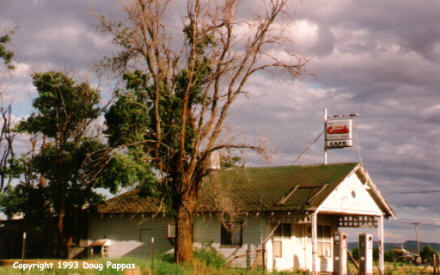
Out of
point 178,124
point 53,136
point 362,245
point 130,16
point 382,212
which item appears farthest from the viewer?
point 53,136

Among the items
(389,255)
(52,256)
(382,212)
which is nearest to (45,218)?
(52,256)

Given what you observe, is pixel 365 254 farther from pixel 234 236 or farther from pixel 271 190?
pixel 234 236

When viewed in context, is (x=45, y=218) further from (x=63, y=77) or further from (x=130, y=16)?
(x=130, y=16)

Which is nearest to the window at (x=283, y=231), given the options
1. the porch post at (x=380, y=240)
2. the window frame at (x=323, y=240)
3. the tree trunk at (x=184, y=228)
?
the window frame at (x=323, y=240)

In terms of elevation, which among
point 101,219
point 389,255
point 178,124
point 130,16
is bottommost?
point 389,255

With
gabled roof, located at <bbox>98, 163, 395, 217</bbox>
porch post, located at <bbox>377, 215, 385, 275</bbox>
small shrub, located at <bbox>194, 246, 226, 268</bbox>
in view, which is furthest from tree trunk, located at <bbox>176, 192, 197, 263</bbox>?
porch post, located at <bbox>377, 215, 385, 275</bbox>

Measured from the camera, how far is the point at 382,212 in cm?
3234

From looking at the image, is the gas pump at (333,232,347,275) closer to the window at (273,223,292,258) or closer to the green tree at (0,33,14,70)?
the window at (273,223,292,258)

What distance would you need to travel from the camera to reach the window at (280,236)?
27531 mm

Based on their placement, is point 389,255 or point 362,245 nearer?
point 362,245

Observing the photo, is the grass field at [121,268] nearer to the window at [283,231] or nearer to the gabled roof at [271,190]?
the gabled roof at [271,190]

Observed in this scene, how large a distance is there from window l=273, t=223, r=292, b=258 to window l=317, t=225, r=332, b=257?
314 cm

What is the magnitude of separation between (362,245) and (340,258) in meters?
1.94

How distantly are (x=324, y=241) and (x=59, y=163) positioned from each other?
52.9ft
